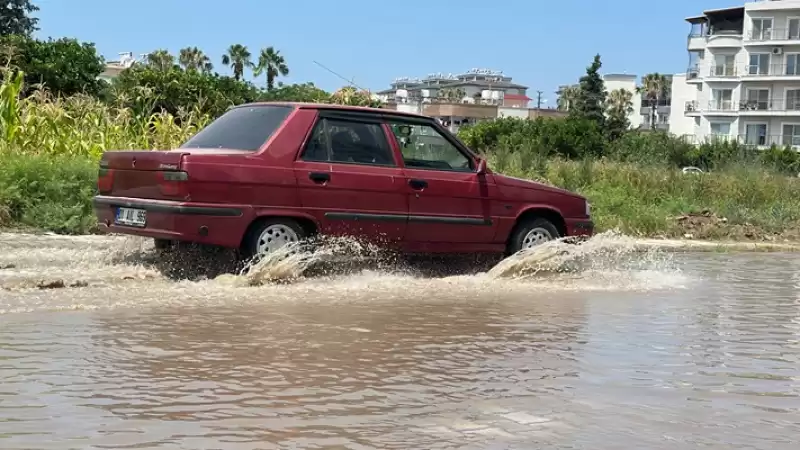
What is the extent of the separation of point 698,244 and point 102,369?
37.4ft

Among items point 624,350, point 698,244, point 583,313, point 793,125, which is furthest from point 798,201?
point 793,125

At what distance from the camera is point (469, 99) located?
424 feet

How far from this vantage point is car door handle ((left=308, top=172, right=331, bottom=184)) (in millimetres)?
8391

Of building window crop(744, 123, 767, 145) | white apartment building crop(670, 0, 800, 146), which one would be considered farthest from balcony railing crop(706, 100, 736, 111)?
building window crop(744, 123, 767, 145)

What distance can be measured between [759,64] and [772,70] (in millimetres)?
1328

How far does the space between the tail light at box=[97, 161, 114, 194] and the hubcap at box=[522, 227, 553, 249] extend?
399 cm

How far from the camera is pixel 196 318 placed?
6.64 m

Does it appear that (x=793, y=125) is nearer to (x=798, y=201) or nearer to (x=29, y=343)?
(x=798, y=201)

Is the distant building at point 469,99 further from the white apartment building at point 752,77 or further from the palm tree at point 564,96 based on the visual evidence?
the white apartment building at point 752,77

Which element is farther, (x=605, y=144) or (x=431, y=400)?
(x=605, y=144)

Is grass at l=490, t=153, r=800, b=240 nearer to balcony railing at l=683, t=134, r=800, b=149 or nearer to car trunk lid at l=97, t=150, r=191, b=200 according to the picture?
car trunk lid at l=97, t=150, r=191, b=200

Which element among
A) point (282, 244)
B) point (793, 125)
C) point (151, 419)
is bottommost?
point (151, 419)

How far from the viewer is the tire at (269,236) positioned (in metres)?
8.07

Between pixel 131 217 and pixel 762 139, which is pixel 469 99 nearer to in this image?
pixel 762 139
